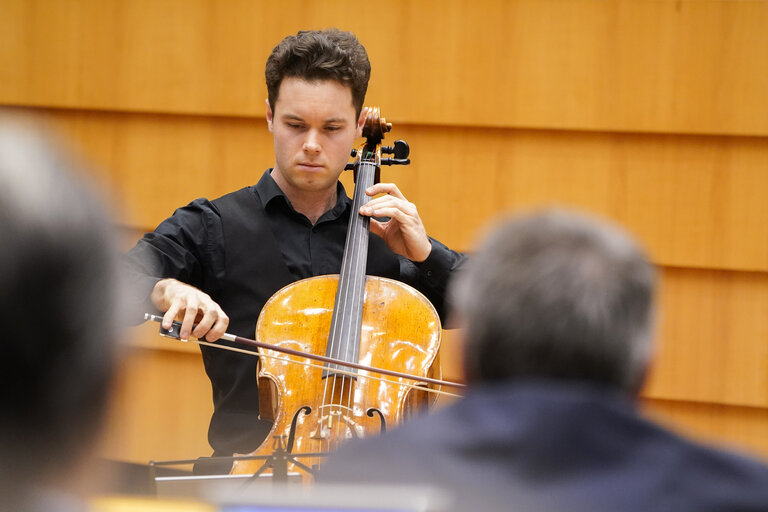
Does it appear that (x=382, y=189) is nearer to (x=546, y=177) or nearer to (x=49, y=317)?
(x=546, y=177)

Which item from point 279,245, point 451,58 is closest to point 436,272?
point 279,245

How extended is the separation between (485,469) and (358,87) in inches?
54.5

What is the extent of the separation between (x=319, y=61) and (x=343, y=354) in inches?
26.0

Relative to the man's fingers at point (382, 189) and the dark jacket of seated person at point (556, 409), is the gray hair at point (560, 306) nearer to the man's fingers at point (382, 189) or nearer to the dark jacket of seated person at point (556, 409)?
the dark jacket of seated person at point (556, 409)

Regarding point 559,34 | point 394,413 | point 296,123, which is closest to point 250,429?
point 394,413

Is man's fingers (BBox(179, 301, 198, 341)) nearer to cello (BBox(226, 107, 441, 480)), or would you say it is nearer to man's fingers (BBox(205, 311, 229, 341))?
man's fingers (BBox(205, 311, 229, 341))

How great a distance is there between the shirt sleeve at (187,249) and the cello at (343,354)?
0.24 meters

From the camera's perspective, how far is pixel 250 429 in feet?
5.69

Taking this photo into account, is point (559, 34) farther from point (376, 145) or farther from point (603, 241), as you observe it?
point (603, 241)

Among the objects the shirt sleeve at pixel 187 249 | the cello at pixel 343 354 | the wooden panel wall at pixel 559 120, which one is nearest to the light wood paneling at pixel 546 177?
the wooden panel wall at pixel 559 120

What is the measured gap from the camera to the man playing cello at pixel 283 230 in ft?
5.74

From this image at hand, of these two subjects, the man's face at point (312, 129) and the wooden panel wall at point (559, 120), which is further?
the wooden panel wall at point (559, 120)

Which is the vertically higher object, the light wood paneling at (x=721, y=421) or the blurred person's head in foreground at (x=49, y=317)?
the blurred person's head in foreground at (x=49, y=317)

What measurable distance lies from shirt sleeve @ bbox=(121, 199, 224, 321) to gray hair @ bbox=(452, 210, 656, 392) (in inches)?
44.4
